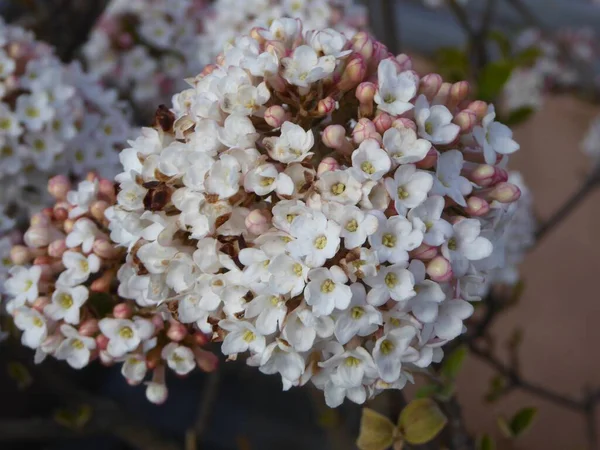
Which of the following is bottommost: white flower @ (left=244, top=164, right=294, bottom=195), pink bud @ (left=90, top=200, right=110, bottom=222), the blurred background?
the blurred background

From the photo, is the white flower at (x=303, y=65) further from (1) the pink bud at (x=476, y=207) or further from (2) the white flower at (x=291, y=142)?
(1) the pink bud at (x=476, y=207)

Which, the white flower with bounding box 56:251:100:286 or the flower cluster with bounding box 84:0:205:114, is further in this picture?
the flower cluster with bounding box 84:0:205:114

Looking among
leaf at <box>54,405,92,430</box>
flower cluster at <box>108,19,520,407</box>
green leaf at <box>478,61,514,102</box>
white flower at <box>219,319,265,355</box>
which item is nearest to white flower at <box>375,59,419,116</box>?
flower cluster at <box>108,19,520,407</box>

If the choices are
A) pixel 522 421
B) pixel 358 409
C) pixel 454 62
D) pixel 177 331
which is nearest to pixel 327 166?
Result: pixel 177 331

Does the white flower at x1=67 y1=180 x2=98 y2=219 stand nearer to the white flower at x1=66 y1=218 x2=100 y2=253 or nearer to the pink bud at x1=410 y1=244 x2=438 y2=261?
the white flower at x1=66 y1=218 x2=100 y2=253

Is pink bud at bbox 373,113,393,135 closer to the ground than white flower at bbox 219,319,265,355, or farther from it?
farther from it

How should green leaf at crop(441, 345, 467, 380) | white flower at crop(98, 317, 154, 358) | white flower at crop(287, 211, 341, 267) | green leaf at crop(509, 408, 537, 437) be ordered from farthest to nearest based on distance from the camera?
1. green leaf at crop(509, 408, 537, 437)
2. green leaf at crop(441, 345, 467, 380)
3. white flower at crop(98, 317, 154, 358)
4. white flower at crop(287, 211, 341, 267)

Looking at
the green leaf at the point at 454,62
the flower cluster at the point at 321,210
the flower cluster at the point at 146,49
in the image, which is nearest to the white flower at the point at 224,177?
the flower cluster at the point at 321,210
